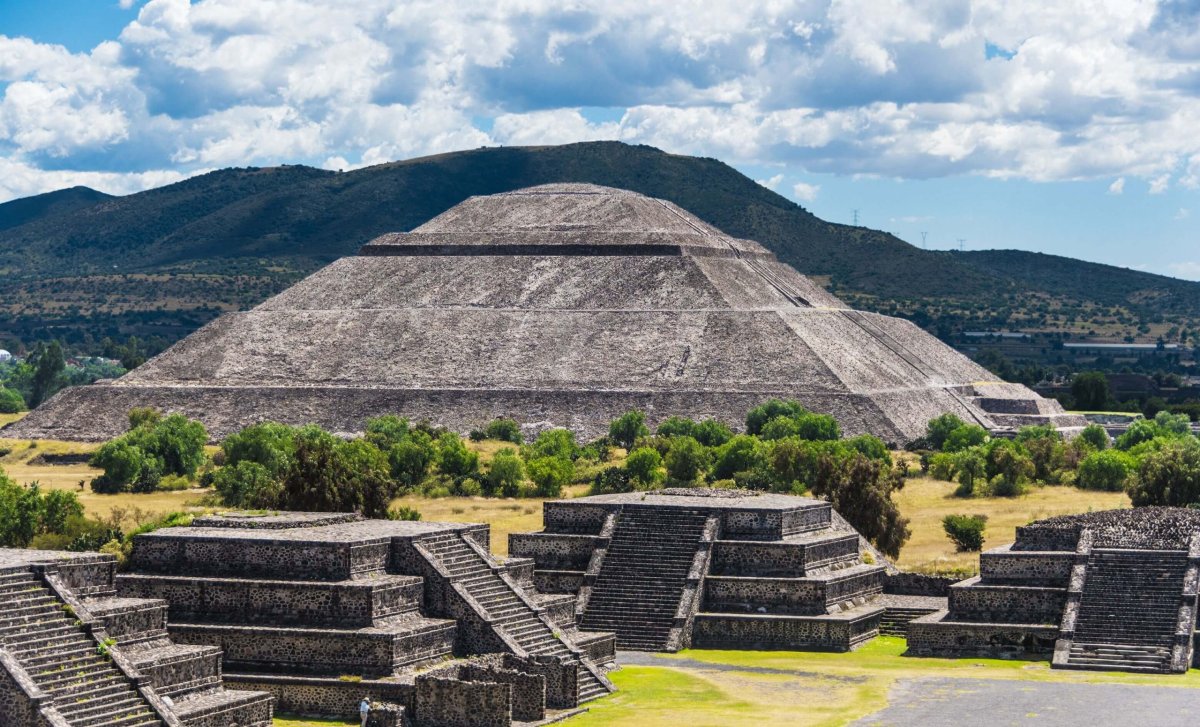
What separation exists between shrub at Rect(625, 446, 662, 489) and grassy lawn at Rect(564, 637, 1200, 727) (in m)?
32.7

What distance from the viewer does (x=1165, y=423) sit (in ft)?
378

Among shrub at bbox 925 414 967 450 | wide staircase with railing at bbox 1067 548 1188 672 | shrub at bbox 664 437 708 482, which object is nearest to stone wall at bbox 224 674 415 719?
wide staircase with railing at bbox 1067 548 1188 672

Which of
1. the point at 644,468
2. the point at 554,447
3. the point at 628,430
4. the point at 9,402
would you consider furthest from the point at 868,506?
the point at 9,402

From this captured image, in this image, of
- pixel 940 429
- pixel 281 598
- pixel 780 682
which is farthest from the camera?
pixel 940 429

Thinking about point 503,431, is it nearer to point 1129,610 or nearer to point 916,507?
point 916,507

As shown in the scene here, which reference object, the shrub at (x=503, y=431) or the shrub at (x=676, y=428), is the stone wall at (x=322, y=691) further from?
the shrub at (x=503, y=431)

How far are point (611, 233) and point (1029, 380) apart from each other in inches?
1831

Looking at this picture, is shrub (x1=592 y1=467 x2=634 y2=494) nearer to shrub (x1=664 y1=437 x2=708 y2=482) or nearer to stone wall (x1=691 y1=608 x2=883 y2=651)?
shrub (x1=664 y1=437 x2=708 y2=482)

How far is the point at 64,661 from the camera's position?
34531 mm

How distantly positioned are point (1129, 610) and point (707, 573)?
9.57 m

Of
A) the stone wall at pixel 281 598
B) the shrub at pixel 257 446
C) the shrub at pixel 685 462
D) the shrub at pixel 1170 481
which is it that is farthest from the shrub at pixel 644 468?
the stone wall at pixel 281 598

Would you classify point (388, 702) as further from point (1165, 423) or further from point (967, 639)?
point (1165, 423)

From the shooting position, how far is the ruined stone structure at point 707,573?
4866 centimetres

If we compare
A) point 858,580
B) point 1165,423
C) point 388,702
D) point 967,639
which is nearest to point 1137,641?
point 967,639
